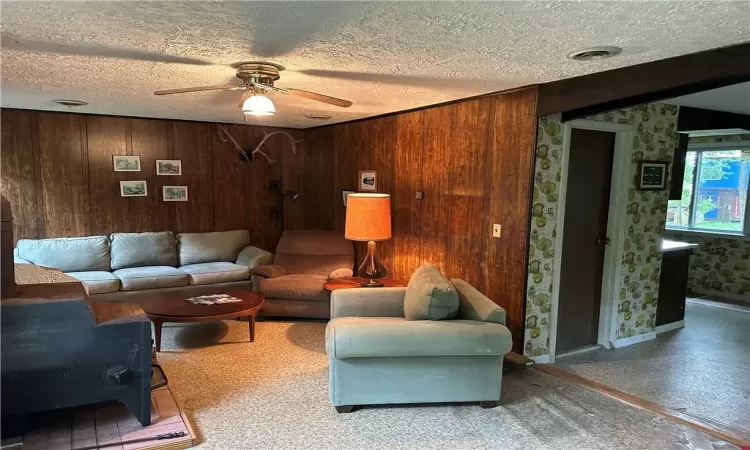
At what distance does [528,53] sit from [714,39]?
0.80m

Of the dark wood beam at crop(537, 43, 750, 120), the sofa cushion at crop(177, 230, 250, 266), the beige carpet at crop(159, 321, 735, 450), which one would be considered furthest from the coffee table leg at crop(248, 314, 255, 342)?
the dark wood beam at crop(537, 43, 750, 120)

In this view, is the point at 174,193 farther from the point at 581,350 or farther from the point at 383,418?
the point at 581,350

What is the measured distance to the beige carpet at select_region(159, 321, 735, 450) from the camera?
8.04 feet

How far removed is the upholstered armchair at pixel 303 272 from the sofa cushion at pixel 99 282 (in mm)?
1306

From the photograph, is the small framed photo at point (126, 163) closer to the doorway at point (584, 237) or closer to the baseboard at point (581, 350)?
the doorway at point (584, 237)

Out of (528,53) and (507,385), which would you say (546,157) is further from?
(507,385)

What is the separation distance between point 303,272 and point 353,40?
125 inches

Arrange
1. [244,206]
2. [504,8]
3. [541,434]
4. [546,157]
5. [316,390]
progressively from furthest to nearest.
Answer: [244,206]
[546,157]
[316,390]
[541,434]
[504,8]

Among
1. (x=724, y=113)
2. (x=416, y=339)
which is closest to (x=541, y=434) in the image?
(x=416, y=339)

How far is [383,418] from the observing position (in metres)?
2.70

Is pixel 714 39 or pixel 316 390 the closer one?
pixel 714 39

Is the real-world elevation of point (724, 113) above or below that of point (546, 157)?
above

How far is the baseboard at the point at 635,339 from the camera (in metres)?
4.10

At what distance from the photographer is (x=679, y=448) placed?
2.40 meters
